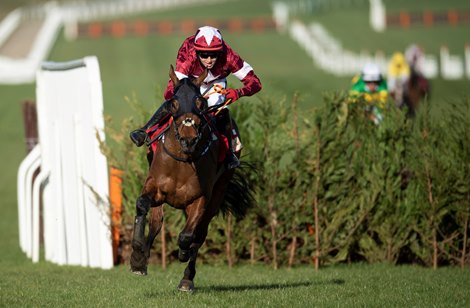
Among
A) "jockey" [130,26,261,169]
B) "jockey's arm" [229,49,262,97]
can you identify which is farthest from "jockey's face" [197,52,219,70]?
"jockey's arm" [229,49,262,97]

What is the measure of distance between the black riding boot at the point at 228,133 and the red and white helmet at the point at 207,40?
2.53 ft

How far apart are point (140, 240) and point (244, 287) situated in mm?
1505

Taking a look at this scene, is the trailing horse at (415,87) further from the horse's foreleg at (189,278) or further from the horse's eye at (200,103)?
the horse's eye at (200,103)

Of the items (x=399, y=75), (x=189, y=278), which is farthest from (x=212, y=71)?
(x=399, y=75)

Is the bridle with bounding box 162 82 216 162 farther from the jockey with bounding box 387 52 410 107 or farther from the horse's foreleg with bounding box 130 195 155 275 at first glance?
the jockey with bounding box 387 52 410 107

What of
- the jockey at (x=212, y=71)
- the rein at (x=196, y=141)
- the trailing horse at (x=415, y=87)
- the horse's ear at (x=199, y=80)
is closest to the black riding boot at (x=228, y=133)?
the jockey at (x=212, y=71)

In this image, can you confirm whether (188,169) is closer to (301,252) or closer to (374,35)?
(301,252)

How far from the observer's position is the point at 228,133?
9227 millimetres

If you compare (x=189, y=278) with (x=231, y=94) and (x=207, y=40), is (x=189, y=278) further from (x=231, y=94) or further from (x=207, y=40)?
(x=207, y=40)

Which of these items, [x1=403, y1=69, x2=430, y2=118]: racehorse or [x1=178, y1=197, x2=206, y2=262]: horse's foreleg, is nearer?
[x1=178, y1=197, x2=206, y2=262]: horse's foreleg

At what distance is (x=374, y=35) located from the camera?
47094 mm

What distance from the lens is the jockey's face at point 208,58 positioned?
8758mm

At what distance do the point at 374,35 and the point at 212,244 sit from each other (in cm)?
3671

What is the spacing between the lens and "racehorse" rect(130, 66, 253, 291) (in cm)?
819
